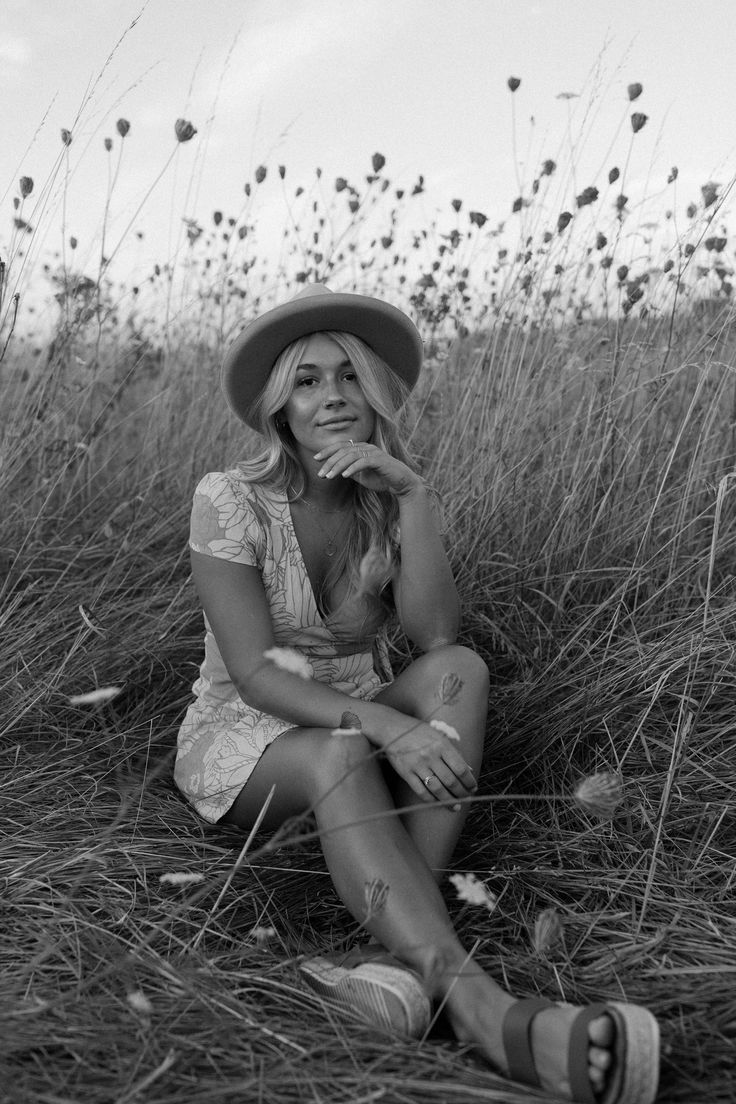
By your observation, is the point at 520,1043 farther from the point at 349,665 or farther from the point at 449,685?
the point at 349,665

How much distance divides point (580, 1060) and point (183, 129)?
8.15ft

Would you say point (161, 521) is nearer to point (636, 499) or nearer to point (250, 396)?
point (250, 396)

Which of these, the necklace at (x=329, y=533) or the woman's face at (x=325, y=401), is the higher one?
the woman's face at (x=325, y=401)

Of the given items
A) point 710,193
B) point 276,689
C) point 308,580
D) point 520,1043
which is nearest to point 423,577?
point 308,580

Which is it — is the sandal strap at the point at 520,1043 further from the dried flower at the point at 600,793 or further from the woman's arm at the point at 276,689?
the woman's arm at the point at 276,689

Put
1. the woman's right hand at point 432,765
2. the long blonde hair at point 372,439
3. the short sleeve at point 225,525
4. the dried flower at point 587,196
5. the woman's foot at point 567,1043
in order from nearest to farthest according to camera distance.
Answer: the woman's foot at point 567,1043 < the woman's right hand at point 432,765 < the short sleeve at point 225,525 < the long blonde hair at point 372,439 < the dried flower at point 587,196

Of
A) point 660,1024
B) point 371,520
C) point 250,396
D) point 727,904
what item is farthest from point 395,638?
point 660,1024

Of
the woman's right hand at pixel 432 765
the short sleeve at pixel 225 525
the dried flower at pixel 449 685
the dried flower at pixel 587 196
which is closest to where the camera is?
the dried flower at pixel 449 685

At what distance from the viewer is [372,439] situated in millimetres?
2160

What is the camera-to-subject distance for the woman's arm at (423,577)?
2.04 meters

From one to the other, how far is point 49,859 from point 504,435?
1.67m

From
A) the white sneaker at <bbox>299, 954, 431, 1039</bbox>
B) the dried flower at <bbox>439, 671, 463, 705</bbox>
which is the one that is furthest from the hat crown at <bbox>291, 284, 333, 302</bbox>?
the white sneaker at <bbox>299, 954, 431, 1039</bbox>

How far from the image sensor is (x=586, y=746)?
2.12 metres

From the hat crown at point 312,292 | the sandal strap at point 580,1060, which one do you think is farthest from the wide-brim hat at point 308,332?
the sandal strap at point 580,1060
